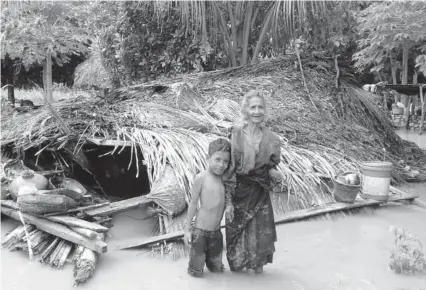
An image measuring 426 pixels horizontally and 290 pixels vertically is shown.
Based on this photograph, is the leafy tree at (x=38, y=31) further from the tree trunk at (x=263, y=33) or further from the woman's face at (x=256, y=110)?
the woman's face at (x=256, y=110)

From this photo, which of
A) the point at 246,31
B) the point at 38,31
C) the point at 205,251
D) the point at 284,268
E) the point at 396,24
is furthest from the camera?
the point at 38,31

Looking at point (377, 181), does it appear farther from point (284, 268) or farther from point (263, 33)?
point (263, 33)

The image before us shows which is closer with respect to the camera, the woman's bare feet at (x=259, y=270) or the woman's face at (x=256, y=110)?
the woman's face at (x=256, y=110)

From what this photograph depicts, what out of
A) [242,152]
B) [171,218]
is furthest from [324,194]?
[242,152]

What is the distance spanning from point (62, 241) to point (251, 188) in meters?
1.85

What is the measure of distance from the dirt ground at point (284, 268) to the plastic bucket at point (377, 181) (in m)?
0.59

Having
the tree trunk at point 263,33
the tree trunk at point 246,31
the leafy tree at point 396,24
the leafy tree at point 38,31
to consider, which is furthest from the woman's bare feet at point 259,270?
the leafy tree at point 38,31

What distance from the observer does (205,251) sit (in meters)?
3.15

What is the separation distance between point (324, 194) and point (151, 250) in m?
2.29

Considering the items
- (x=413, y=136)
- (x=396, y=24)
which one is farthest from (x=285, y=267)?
(x=413, y=136)

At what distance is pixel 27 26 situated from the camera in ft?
37.0

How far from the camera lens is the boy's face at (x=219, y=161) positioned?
2998mm

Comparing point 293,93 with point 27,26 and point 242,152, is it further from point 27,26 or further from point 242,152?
point 27,26

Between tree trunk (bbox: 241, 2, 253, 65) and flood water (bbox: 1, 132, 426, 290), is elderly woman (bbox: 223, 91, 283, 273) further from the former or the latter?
tree trunk (bbox: 241, 2, 253, 65)
